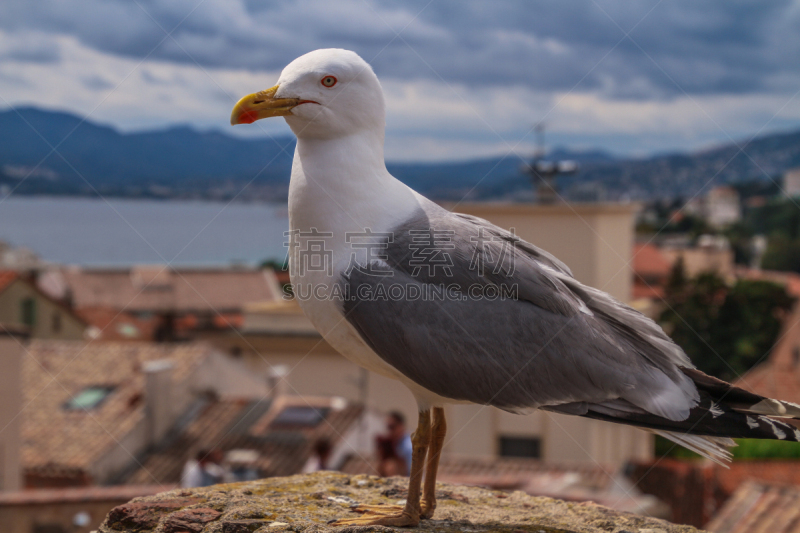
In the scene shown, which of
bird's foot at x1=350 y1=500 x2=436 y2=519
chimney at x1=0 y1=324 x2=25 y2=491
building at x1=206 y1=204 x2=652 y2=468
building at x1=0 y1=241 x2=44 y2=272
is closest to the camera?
bird's foot at x1=350 y1=500 x2=436 y2=519

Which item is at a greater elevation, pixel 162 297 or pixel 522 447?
pixel 162 297

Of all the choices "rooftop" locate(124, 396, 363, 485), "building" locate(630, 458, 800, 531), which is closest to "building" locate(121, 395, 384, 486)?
"rooftop" locate(124, 396, 363, 485)

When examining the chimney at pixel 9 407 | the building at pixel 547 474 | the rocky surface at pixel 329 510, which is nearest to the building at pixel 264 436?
the building at pixel 547 474

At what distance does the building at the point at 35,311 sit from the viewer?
27.9 metres

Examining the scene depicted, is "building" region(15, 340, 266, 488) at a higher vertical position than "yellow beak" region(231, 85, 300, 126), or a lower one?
lower

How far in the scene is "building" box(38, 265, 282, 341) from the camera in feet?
105

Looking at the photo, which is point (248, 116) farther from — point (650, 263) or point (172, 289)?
point (650, 263)

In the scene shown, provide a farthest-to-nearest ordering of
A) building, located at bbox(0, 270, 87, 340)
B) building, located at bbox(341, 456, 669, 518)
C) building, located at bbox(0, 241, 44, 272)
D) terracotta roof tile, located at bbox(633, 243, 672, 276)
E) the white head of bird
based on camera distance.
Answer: terracotta roof tile, located at bbox(633, 243, 672, 276)
building, located at bbox(0, 241, 44, 272)
building, located at bbox(0, 270, 87, 340)
building, located at bbox(341, 456, 669, 518)
the white head of bird

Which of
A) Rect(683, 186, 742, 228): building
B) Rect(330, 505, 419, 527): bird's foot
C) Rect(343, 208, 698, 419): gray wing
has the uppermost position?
Rect(683, 186, 742, 228): building

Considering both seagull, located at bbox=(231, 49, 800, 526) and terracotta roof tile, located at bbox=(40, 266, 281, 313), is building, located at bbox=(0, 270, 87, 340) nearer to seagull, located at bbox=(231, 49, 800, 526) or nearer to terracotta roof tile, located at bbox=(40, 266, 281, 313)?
terracotta roof tile, located at bbox=(40, 266, 281, 313)

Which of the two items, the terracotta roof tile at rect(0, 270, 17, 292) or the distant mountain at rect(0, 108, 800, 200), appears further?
the terracotta roof tile at rect(0, 270, 17, 292)

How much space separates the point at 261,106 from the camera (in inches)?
153

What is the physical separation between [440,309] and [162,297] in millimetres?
34458

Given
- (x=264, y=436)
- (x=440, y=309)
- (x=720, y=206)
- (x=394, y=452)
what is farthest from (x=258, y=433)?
(x=720, y=206)
